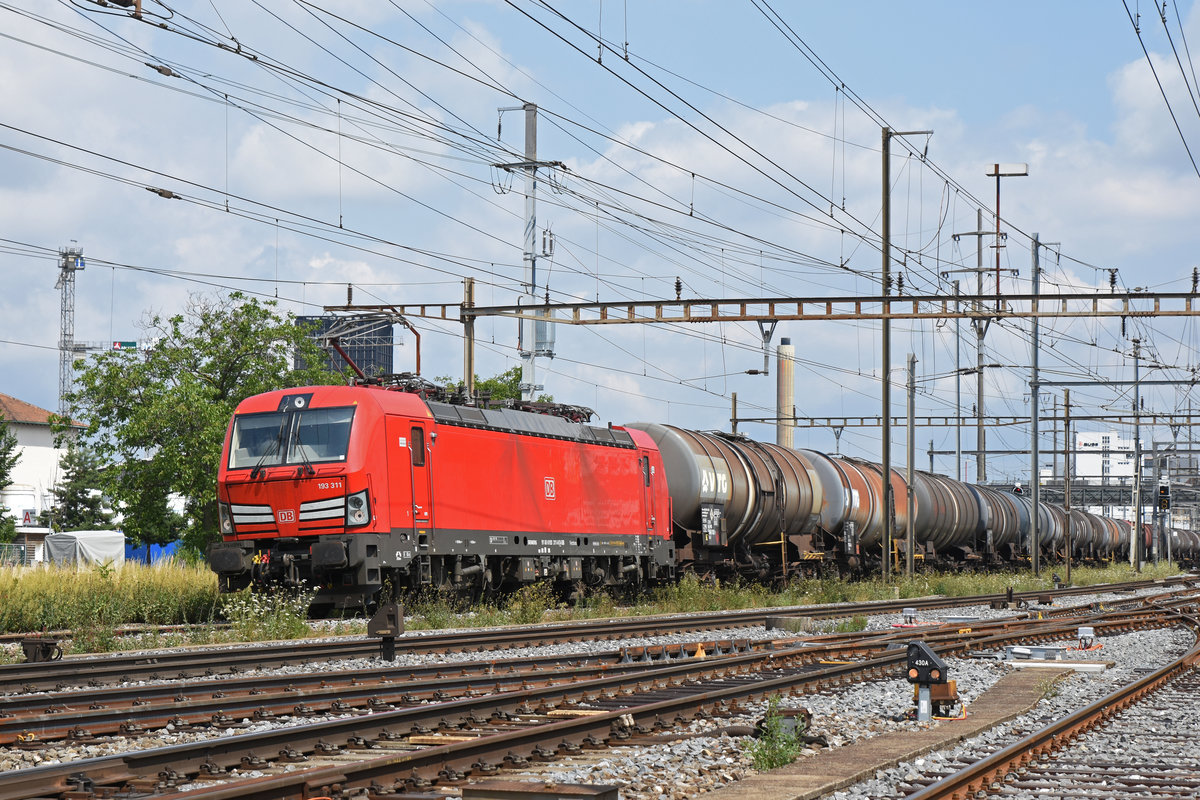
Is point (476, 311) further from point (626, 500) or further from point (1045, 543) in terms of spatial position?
point (1045, 543)

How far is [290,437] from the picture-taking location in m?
19.9

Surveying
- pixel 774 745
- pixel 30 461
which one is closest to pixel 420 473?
pixel 774 745

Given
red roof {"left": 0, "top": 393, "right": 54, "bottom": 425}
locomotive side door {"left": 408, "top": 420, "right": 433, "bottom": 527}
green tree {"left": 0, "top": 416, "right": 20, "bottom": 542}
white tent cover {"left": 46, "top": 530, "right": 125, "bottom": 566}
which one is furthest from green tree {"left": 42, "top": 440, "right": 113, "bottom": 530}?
locomotive side door {"left": 408, "top": 420, "right": 433, "bottom": 527}

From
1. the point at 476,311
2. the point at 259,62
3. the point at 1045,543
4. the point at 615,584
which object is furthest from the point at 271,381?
the point at 1045,543

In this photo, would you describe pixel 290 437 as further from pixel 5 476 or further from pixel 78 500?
pixel 78 500

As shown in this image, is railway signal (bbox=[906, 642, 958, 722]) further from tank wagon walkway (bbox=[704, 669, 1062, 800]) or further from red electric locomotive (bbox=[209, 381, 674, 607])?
red electric locomotive (bbox=[209, 381, 674, 607])

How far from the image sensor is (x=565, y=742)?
9359 mm

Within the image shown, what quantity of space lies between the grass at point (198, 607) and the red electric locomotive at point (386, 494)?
495mm

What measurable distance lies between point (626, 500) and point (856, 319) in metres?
6.12

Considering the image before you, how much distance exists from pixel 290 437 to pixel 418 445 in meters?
1.97

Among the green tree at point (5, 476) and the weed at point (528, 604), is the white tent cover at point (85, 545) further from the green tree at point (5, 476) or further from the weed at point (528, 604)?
the weed at point (528, 604)

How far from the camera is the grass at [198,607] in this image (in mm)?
18266

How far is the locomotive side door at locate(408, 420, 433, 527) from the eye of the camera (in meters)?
20.4

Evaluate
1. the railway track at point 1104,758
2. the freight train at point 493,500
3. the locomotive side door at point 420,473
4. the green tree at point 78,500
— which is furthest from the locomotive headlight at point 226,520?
the green tree at point 78,500
